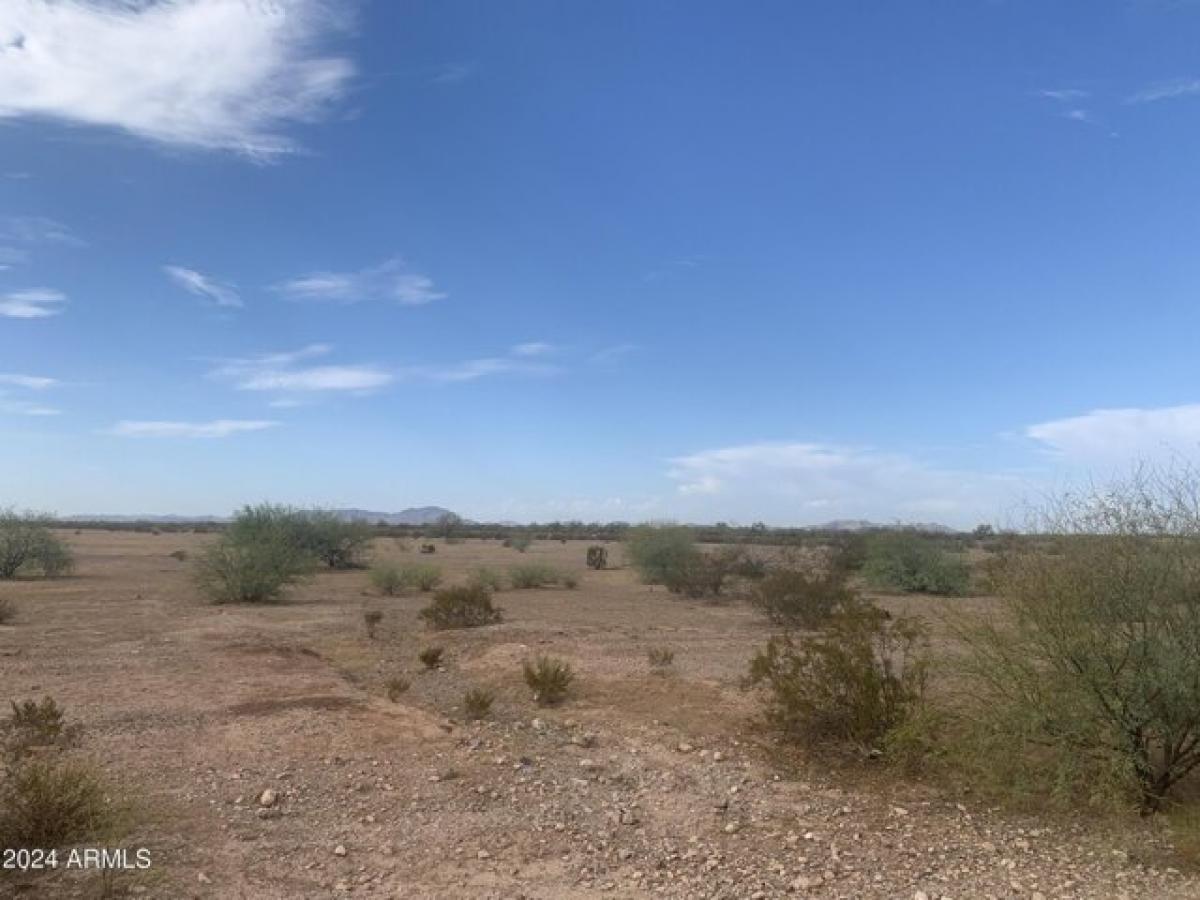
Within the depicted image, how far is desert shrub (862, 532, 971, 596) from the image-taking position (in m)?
35.6

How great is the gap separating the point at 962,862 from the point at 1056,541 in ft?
10.3

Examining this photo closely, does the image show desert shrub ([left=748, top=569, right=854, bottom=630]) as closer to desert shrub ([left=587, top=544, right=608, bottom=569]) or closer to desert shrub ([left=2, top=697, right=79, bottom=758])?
desert shrub ([left=2, top=697, right=79, bottom=758])

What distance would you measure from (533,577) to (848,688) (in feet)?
96.3

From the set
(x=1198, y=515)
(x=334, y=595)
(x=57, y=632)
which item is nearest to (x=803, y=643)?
(x=1198, y=515)

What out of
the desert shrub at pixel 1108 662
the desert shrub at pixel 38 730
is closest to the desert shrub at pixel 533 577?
the desert shrub at pixel 38 730

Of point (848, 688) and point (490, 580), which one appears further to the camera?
point (490, 580)

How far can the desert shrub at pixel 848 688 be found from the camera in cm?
1051

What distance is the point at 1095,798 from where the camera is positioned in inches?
324

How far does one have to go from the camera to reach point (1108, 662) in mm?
8477

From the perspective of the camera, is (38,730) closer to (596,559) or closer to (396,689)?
(396,689)

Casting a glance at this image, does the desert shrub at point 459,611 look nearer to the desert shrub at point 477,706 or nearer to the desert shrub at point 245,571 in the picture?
the desert shrub at point 245,571

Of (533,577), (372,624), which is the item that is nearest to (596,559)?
(533,577)

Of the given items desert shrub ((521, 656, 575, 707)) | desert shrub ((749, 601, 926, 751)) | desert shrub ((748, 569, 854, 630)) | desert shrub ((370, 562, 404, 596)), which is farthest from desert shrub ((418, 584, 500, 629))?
desert shrub ((749, 601, 926, 751))

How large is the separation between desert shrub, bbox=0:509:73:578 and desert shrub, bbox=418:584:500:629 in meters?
25.7
